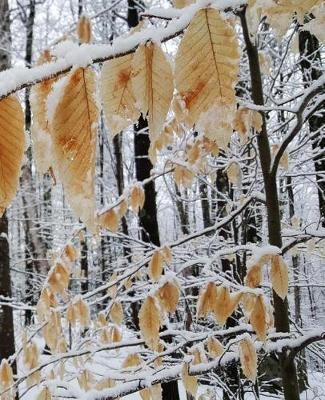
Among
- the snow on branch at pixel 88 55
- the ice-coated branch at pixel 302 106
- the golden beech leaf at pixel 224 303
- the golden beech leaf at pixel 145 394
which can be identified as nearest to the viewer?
the snow on branch at pixel 88 55

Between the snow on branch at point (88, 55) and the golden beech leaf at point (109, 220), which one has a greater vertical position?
the snow on branch at point (88, 55)

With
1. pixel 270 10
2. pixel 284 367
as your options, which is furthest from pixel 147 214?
pixel 270 10

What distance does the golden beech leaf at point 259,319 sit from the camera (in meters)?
1.31

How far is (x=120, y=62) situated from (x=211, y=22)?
0.12 metres

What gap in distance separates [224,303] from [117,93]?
1025mm

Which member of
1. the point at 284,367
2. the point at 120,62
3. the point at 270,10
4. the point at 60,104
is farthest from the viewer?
the point at 284,367

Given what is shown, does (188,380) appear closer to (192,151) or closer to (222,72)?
(192,151)

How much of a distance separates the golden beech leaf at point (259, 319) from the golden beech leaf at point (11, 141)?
104cm

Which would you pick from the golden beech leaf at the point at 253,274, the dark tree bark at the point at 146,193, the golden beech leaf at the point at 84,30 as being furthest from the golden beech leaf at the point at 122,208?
the dark tree bark at the point at 146,193

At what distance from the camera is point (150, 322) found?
1.48 metres

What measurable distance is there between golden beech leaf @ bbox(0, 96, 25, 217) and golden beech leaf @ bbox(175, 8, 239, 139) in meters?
0.16

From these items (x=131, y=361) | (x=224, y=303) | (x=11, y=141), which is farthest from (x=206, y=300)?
(x=11, y=141)

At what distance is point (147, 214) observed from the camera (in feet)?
16.9

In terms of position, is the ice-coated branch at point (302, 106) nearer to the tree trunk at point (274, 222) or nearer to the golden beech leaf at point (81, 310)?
the tree trunk at point (274, 222)
